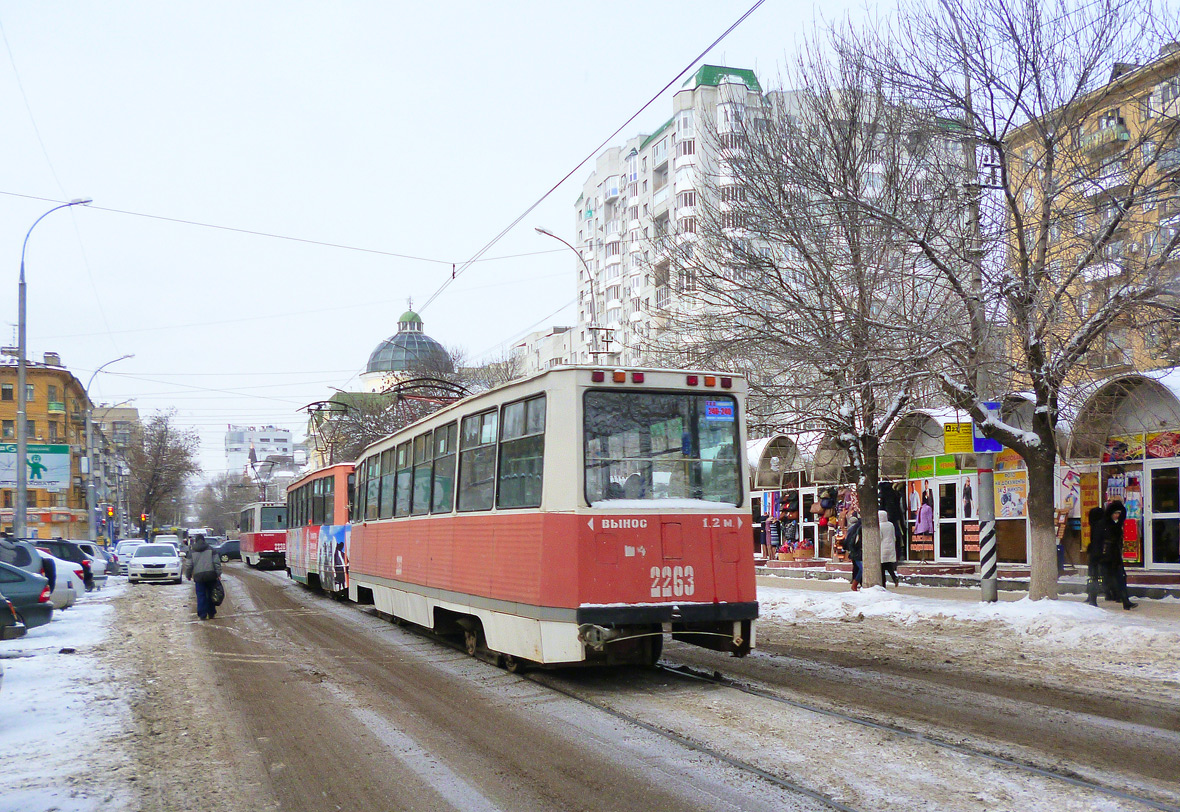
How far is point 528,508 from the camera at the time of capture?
9.84m

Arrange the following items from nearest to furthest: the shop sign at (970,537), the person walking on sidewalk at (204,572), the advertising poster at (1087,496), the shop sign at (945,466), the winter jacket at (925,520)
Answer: the person walking on sidewalk at (204,572), the advertising poster at (1087,496), the shop sign at (970,537), the shop sign at (945,466), the winter jacket at (925,520)

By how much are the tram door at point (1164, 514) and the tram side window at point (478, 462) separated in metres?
13.6

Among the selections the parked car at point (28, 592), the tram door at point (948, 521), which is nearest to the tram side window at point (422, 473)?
the parked car at point (28, 592)

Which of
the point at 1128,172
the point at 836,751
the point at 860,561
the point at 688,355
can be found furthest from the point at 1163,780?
the point at 860,561

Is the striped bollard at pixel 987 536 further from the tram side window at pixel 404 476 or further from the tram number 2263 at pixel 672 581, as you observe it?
the tram side window at pixel 404 476

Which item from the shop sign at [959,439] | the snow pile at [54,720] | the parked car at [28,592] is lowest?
the snow pile at [54,720]

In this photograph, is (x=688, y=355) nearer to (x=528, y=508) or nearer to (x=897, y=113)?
(x=897, y=113)

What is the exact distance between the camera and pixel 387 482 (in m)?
16.1

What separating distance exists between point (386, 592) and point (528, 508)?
7.03m

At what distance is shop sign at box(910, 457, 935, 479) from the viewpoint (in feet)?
85.0

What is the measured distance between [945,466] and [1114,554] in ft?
31.9

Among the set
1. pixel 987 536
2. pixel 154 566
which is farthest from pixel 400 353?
pixel 987 536

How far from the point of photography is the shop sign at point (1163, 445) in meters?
18.5

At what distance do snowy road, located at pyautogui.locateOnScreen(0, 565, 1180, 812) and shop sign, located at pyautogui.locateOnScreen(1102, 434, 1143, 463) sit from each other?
587cm
